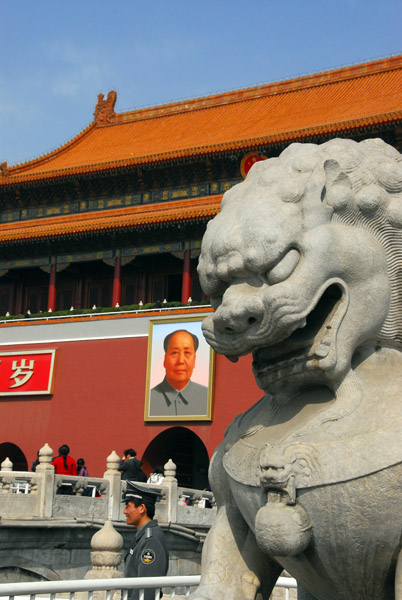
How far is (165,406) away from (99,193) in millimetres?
6999

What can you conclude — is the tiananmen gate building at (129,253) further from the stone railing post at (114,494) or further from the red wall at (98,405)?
the stone railing post at (114,494)

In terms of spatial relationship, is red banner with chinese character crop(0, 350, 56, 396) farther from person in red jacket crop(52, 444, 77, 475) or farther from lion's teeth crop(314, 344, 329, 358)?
lion's teeth crop(314, 344, 329, 358)

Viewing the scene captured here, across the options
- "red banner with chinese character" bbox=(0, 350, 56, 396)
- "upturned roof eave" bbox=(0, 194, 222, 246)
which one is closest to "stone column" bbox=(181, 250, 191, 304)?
"upturned roof eave" bbox=(0, 194, 222, 246)

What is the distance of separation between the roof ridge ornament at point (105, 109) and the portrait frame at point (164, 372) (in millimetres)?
10307

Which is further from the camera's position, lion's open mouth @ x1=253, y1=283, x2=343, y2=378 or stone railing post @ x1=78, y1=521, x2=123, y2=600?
stone railing post @ x1=78, y1=521, x2=123, y2=600

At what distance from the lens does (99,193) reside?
21.3m

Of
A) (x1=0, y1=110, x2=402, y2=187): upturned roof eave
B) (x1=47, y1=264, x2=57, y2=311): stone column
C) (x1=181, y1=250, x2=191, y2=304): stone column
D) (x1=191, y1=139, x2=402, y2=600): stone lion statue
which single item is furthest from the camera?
(x1=47, y1=264, x2=57, y2=311): stone column

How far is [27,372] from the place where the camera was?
60.1 feet

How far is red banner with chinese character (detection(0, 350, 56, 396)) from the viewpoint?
18062mm

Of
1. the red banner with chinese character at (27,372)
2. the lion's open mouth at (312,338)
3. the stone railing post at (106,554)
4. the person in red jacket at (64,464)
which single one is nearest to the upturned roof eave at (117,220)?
the red banner with chinese character at (27,372)

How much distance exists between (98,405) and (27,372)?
199cm

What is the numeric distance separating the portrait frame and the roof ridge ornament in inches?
406

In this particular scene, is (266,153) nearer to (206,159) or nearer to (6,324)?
Answer: (206,159)

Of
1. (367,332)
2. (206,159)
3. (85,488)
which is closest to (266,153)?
(206,159)
